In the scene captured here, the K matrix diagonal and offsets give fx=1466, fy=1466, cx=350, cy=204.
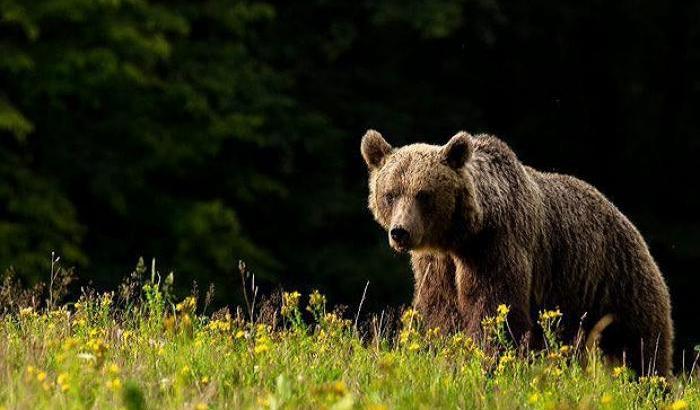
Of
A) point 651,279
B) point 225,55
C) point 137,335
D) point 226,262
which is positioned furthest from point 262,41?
point 137,335

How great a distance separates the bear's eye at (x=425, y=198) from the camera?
8.26 metres

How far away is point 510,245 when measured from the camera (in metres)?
8.55

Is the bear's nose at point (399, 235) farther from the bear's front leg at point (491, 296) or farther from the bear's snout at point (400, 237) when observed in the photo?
the bear's front leg at point (491, 296)

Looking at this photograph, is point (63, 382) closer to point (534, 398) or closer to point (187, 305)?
point (187, 305)

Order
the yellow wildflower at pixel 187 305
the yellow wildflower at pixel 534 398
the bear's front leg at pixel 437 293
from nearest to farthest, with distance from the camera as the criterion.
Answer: the yellow wildflower at pixel 534 398, the yellow wildflower at pixel 187 305, the bear's front leg at pixel 437 293

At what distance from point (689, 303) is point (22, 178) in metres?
9.39

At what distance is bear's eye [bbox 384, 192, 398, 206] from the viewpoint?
27.4 ft

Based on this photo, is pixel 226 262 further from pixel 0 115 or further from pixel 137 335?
pixel 137 335

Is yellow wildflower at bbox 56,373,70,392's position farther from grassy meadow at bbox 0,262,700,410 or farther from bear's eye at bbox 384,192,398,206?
bear's eye at bbox 384,192,398,206

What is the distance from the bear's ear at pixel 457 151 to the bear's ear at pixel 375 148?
395 mm

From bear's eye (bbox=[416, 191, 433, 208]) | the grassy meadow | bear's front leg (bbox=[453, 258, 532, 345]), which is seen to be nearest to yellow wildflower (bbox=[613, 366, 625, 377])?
the grassy meadow

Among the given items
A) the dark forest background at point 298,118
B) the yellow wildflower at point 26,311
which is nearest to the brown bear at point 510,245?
the yellow wildflower at point 26,311

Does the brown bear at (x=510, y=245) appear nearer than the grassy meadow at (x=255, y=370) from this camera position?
No

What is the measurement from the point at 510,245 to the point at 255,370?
2.97m
